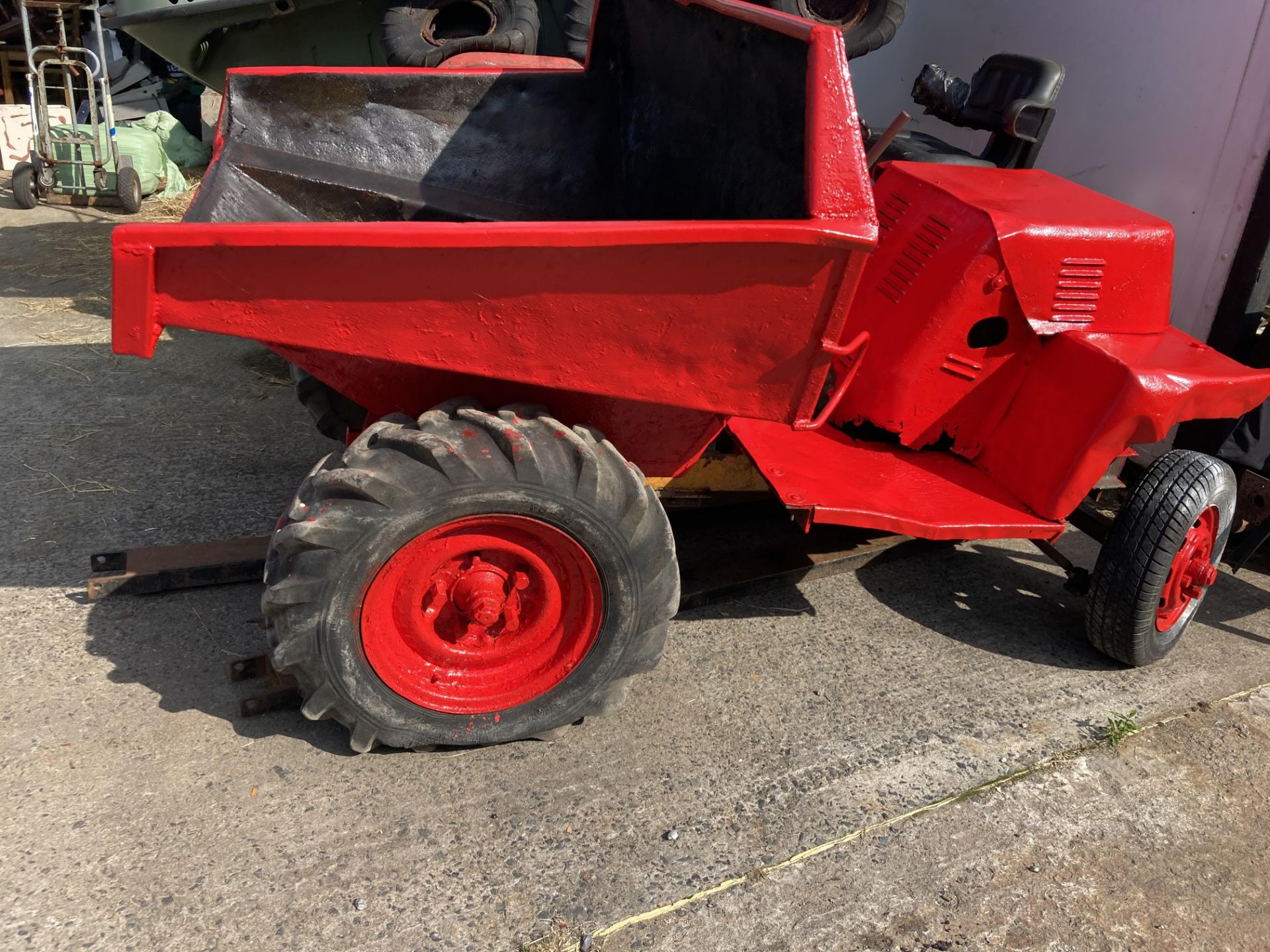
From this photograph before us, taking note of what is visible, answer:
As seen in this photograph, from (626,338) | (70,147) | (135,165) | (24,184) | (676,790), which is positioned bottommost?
(24,184)

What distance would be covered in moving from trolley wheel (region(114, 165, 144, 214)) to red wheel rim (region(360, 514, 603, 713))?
643 cm

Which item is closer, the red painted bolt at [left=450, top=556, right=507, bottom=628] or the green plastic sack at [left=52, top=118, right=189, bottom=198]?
the red painted bolt at [left=450, top=556, right=507, bottom=628]

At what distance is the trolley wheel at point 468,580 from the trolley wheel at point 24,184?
6635 mm

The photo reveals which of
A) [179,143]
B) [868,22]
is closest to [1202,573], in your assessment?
[868,22]

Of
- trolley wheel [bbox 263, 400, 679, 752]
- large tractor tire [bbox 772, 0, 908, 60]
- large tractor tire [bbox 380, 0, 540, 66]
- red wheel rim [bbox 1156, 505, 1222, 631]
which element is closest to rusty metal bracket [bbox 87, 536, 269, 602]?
trolley wheel [bbox 263, 400, 679, 752]

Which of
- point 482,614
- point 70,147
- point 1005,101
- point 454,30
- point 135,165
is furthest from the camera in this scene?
point 135,165

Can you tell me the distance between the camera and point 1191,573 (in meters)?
3.24

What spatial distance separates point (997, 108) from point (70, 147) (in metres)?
6.67

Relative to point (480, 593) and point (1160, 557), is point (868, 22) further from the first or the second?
point (480, 593)

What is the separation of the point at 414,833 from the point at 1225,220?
4112 mm

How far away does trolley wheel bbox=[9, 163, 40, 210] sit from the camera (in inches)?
298

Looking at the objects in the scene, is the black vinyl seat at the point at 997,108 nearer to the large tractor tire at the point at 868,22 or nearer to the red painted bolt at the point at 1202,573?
the red painted bolt at the point at 1202,573

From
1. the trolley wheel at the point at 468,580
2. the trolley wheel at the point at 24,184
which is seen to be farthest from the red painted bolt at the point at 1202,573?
the trolley wheel at the point at 24,184

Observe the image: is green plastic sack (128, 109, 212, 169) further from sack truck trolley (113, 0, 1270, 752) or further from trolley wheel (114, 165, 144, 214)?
sack truck trolley (113, 0, 1270, 752)
